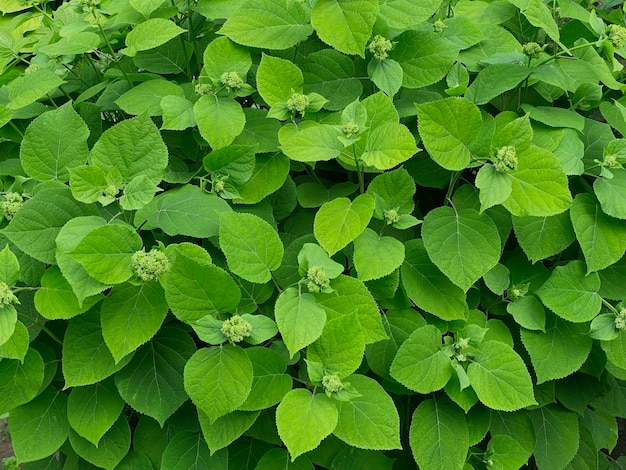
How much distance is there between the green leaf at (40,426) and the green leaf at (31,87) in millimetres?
575

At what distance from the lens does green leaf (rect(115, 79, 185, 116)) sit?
114 centimetres

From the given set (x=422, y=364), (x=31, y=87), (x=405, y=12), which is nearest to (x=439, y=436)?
(x=422, y=364)

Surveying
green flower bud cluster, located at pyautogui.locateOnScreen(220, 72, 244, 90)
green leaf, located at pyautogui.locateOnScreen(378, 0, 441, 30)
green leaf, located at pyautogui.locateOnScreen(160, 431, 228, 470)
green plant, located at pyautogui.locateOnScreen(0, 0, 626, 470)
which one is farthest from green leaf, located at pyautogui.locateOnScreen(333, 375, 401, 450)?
green leaf, located at pyautogui.locateOnScreen(378, 0, 441, 30)

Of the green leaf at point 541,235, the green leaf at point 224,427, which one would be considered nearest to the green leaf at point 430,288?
the green leaf at point 541,235

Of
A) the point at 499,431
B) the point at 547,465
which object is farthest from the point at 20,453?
the point at 547,465

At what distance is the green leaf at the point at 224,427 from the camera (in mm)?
950

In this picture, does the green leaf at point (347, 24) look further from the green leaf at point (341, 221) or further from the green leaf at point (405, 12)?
the green leaf at point (341, 221)

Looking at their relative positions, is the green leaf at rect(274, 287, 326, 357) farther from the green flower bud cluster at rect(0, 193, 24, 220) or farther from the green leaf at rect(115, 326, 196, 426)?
the green flower bud cluster at rect(0, 193, 24, 220)

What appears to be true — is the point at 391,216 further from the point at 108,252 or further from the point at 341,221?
the point at 108,252

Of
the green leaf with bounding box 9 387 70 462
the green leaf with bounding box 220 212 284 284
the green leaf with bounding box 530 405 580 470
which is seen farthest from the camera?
the green leaf with bounding box 530 405 580 470

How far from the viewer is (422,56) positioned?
1.17 metres

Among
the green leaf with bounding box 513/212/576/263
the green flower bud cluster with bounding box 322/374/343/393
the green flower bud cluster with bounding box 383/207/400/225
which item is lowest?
the green flower bud cluster with bounding box 322/374/343/393

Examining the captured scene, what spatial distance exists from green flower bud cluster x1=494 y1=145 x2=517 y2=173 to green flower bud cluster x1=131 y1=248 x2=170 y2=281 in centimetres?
59

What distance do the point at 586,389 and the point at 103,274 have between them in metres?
1.08
